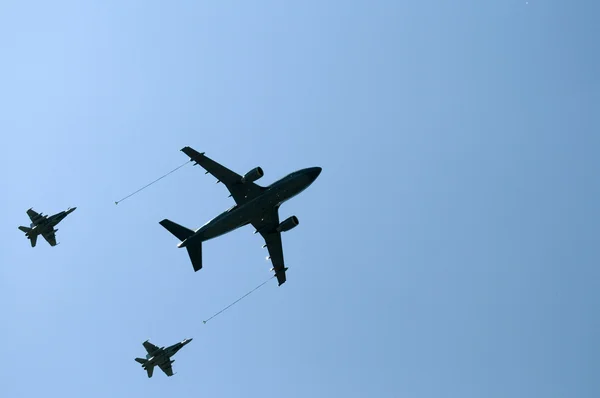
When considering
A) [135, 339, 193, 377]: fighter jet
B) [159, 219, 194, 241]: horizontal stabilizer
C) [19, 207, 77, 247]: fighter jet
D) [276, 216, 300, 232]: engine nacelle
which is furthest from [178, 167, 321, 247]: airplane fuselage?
[19, 207, 77, 247]: fighter jet

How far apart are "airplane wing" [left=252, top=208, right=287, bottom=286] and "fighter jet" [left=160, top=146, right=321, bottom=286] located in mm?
2792

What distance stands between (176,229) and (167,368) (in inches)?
673

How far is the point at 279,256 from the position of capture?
92.9 metres

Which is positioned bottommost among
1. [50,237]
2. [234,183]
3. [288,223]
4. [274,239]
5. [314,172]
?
[274,239]

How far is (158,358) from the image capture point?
3551 inches

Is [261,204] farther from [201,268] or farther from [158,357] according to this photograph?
[158,357]

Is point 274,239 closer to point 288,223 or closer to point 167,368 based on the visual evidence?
point 288,223

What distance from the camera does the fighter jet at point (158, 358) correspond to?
→ 8988 centimetres

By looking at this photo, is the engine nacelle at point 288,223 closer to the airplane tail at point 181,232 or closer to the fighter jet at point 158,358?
the airplane tail at point 181,232

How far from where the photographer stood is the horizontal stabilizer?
85050 mm

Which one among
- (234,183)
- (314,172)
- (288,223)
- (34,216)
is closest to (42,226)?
(34,216)

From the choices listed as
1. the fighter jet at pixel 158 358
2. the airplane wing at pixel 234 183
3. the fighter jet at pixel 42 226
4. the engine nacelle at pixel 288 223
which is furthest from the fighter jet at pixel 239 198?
the fighter jet at pixel 42 226

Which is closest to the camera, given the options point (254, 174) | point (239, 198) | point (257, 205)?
point (254, 174)

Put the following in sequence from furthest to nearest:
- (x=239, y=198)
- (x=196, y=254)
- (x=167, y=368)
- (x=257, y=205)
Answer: (x=167, y=368), (x=196, y=254), (x=239, y=198), (x=257, y=205)
